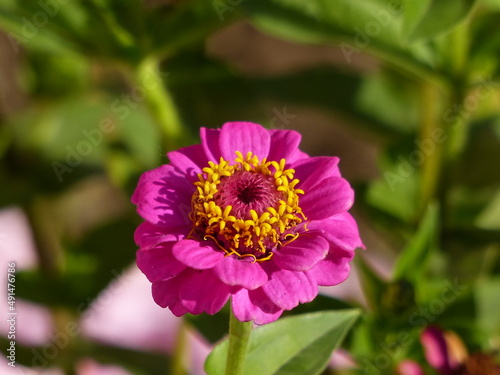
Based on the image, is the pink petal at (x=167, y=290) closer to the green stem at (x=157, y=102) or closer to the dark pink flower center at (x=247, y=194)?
the dark pink flower center at (x=247, y=194)

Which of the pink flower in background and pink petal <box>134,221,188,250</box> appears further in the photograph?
the pink flower in background

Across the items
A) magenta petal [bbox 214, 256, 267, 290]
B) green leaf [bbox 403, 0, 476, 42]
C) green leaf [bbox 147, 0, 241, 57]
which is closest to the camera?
magenta petal [bbox 214, 256, 267, 290]

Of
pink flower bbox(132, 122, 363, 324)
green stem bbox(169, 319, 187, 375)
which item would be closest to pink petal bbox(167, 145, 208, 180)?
pink flower bbox(132, 122, 363, 324)

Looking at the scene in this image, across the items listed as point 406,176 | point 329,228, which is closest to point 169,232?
point 329,228

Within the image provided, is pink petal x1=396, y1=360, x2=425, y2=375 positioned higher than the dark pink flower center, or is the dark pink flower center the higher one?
the dark pink flower center

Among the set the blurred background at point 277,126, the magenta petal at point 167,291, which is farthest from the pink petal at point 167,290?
the blurred background at point 277,126

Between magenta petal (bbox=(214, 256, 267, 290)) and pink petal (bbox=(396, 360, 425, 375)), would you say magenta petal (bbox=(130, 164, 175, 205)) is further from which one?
pink petal (bbox=(396, 360, 425, 375))
